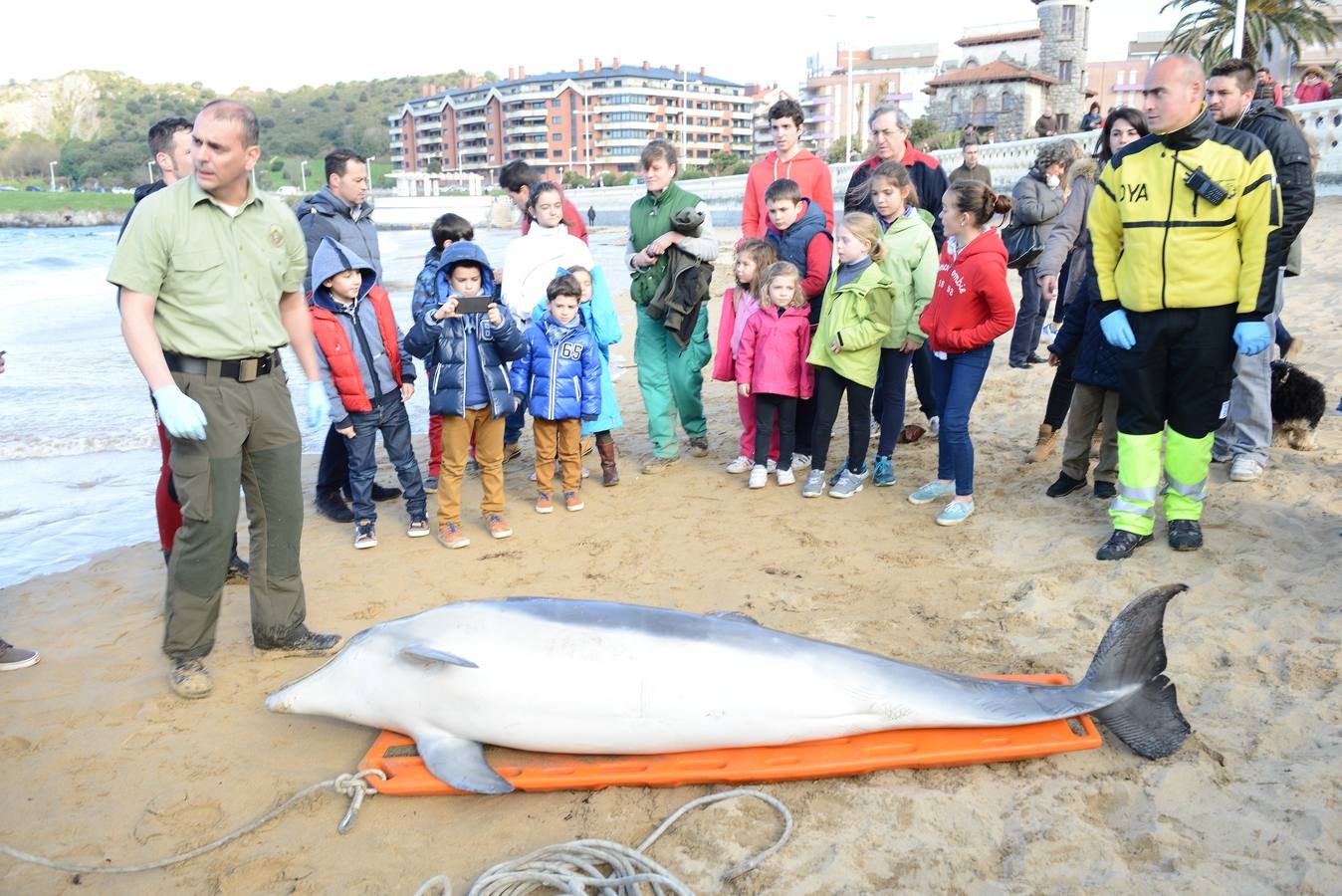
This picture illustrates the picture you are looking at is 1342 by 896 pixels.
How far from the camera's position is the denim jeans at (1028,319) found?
29.7 feet

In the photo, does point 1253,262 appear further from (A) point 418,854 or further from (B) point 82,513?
(B) point 82,513

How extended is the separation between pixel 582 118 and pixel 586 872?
120 meters

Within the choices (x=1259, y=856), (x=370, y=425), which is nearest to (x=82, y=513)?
(x=370, y=425)

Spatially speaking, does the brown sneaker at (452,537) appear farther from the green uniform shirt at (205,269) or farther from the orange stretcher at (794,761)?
the orange stretcher at (794,761)

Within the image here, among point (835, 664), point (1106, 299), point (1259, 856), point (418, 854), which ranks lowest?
point (418, 854)

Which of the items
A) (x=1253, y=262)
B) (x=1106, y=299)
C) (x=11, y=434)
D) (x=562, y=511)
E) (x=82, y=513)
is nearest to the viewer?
(x=1253, y=262)

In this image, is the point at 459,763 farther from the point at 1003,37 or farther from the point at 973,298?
the point at 1003,37

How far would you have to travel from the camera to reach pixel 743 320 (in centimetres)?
682

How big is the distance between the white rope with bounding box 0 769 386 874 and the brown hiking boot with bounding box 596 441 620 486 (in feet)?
12.5

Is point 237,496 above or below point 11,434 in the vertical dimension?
above

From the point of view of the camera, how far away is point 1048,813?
10.0 ft

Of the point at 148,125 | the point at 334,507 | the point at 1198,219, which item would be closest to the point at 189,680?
the point at 334,507

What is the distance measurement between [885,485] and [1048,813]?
3753mm

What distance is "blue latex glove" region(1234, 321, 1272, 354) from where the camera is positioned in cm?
453
